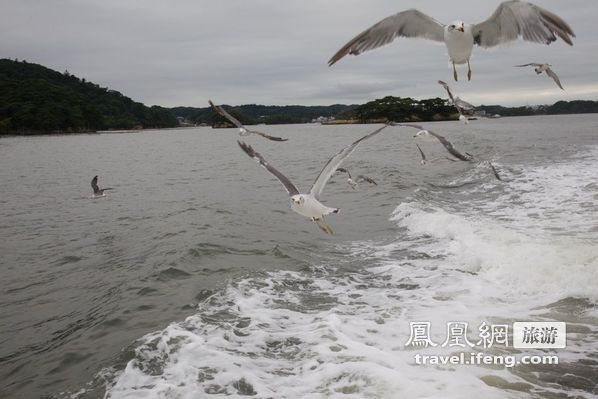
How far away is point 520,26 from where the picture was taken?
19.7ft

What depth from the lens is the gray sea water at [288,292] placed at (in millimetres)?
5344

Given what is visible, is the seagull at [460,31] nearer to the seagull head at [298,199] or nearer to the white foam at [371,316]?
the seagull head at [298,199]

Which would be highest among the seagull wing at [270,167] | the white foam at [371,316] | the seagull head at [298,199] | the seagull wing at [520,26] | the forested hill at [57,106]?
the forested hill at [57,106]

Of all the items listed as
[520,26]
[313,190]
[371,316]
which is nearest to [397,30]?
[520,26]

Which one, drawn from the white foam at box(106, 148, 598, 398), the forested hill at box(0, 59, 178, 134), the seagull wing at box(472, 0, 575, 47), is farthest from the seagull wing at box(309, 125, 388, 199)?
the forested hill at box(0, 59, 178, 134)

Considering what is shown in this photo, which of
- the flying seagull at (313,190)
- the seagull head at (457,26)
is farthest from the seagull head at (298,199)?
the seagull head at (457,26)

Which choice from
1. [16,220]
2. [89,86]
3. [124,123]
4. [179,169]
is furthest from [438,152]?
[89,86]

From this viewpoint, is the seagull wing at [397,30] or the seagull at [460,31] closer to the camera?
the seagull at [460,31]

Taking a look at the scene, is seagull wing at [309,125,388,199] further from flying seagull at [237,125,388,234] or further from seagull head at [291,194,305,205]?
seagull head at [291,194,305,205]

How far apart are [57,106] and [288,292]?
343ft

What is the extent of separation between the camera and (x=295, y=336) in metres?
6.43

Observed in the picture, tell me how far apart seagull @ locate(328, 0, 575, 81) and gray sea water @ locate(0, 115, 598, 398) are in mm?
3498

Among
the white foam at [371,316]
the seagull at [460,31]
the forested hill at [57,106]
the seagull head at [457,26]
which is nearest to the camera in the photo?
the white foam at [371,316]

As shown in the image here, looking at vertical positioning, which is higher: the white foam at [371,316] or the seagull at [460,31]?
the seagull at [460,31]
